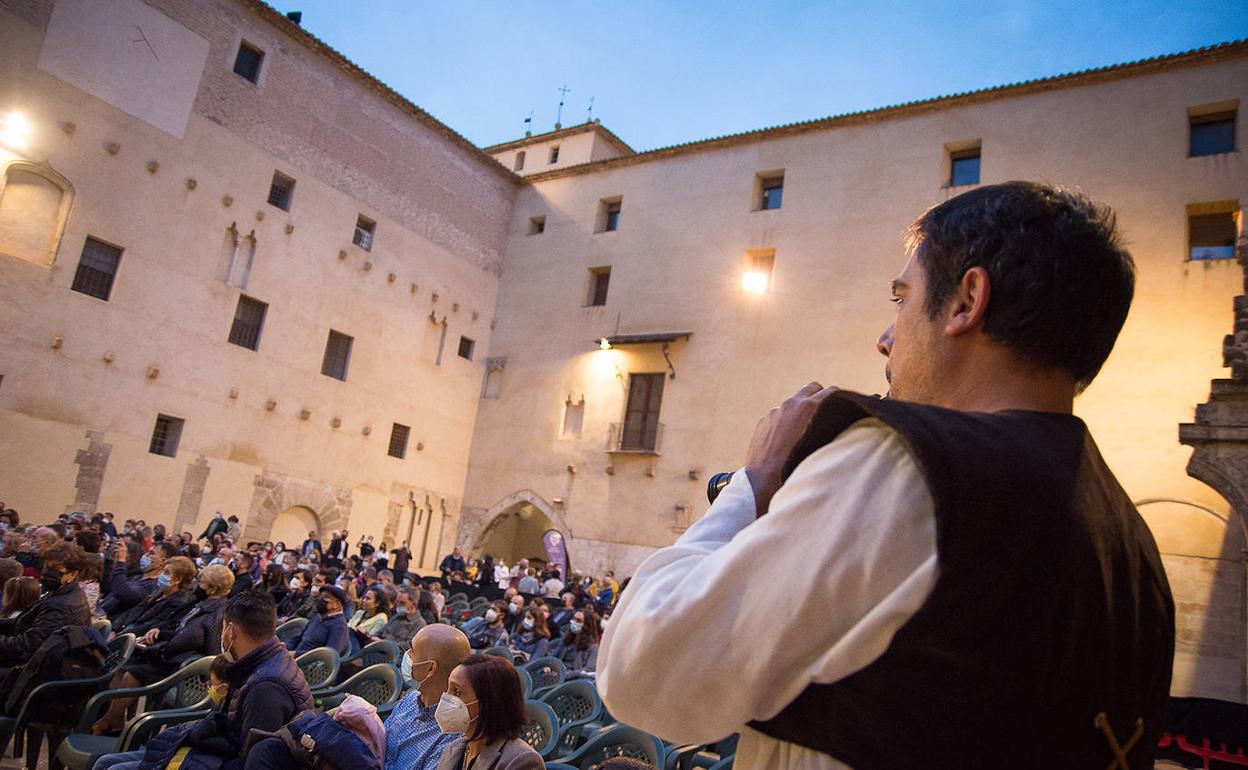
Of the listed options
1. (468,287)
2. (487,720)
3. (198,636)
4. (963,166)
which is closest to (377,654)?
(198,636)

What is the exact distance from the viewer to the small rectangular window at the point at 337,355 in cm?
2014

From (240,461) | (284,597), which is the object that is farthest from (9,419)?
(284,597)

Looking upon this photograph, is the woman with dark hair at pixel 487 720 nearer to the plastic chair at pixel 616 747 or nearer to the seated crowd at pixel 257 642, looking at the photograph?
the seated crowd at pixel 257 642

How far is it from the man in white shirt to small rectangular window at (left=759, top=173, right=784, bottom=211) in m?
19.7

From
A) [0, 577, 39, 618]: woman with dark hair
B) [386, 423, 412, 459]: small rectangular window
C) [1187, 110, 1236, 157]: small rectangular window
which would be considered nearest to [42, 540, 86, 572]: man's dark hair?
[0, 577, 39, 618]: woman with dark hair

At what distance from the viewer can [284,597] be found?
9.94 metres

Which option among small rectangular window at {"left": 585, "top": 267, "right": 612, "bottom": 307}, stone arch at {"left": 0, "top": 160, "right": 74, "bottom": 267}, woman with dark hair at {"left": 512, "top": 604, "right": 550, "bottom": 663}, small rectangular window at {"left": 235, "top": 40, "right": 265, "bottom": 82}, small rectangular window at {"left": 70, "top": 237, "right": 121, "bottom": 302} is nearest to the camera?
woman with dark hair at {"left": 512, "top": 604, "right": 550, "bottom": 663}

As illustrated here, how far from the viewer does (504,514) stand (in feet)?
71.8

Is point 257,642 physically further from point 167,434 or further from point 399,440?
point 399,440

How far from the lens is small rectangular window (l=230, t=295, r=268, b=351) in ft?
60.4

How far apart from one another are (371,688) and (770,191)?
17.2 m

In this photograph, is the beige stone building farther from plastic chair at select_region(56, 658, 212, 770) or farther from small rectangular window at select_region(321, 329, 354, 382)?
plastic chair at select_region(56, 658, 212, 770)

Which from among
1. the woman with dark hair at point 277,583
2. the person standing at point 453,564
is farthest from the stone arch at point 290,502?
the woman with dark hair at point 277,583

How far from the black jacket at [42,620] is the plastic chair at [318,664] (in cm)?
139
